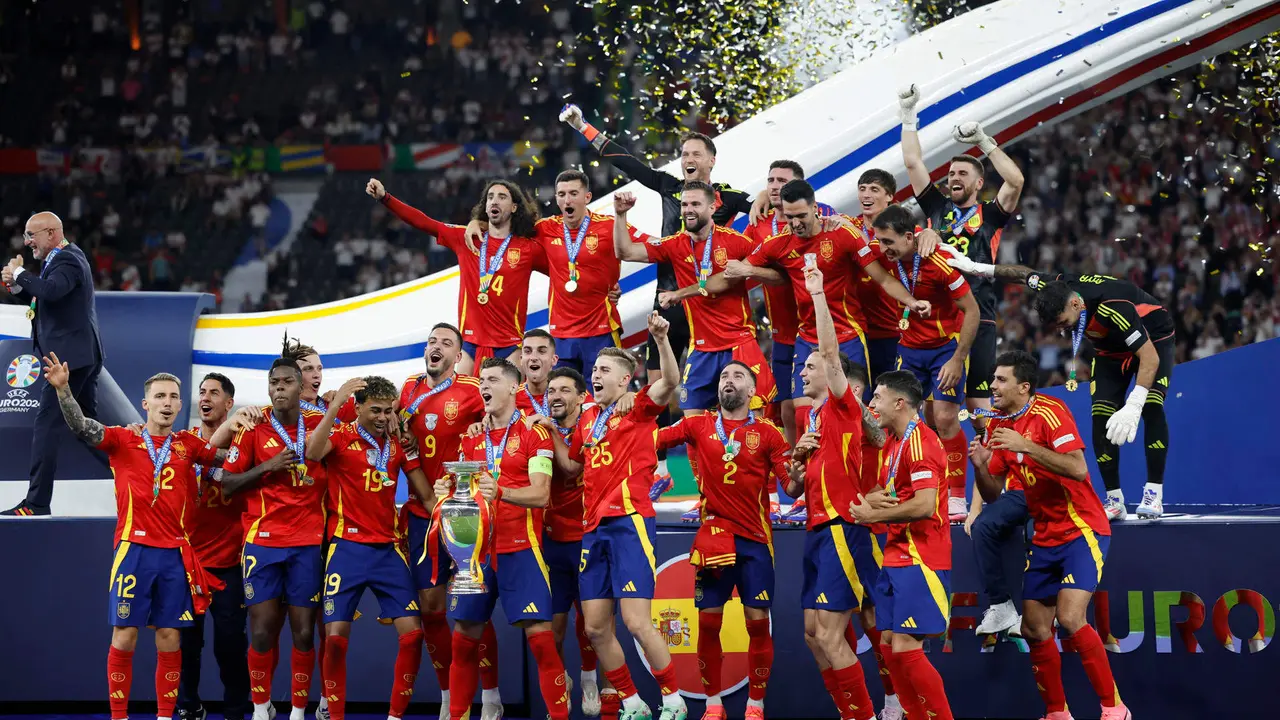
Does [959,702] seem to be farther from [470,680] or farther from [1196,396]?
[1196,396]

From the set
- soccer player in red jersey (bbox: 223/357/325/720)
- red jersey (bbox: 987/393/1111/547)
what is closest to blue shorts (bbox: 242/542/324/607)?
soccer player in red jersey (bbox: 223/357/325/720)

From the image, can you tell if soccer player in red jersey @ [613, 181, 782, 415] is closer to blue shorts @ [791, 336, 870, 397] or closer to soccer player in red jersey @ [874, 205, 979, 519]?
blue shorts @ [791, 336, 870, 397]

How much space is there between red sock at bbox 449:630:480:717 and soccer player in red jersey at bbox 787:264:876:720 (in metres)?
1.88

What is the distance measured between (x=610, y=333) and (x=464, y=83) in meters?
12.4

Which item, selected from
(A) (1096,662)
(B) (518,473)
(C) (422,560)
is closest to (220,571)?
(C) (422,560)

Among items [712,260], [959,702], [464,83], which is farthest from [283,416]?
[464,83]

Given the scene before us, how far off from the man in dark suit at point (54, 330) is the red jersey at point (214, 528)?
1589 mm

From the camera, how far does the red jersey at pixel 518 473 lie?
23.3ft

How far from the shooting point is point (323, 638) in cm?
768

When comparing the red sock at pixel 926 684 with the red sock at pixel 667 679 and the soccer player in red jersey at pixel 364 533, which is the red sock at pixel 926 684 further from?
the soccer player in red jersey at pixel 364 533

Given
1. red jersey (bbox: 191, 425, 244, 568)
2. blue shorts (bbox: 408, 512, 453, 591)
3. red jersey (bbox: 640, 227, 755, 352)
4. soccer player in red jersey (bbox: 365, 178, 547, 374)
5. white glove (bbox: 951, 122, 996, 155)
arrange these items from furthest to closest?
white glove (bbox: 951, 122, 996, 155)
soccer player in red jersey (bbox: 365, 178, 547, 374)
red jersey (bbox: 640, 227, 755, 352)
red jersey (bbox: 191, 425, 244, 568)
blue shorts (bbox: 408, 512, 453, 591)

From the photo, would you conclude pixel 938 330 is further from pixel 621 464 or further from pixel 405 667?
pixel 405 667

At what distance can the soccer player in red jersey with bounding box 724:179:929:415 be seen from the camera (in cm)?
791

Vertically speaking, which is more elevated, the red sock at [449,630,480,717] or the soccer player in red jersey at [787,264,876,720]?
the soccer player in red jersey at [787,264,876,720]
